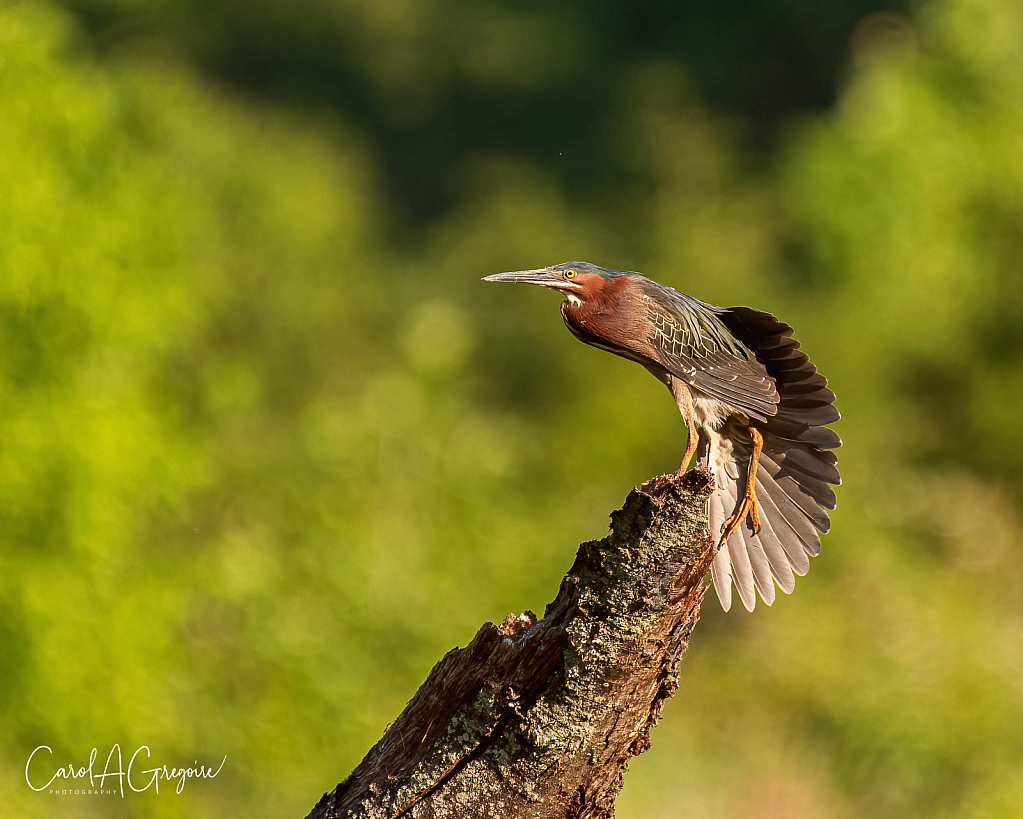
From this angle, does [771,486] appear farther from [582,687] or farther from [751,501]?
[582,687]

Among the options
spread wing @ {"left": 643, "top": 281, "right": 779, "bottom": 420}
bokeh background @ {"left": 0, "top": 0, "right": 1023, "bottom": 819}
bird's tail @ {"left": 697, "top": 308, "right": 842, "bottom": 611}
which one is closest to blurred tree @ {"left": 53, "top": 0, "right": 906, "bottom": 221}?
bokeh background @ {"left": 0, "top": 0, "right": 1023, "bottom": 819}

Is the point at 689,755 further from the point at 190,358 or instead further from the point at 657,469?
the point at 190,358

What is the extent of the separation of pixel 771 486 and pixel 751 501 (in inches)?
6.1

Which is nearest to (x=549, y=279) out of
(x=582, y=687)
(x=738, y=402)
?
(x=738, y=402)

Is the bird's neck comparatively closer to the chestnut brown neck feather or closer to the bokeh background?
the chestnut brown neck feather

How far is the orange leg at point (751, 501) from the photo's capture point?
4.72 metres

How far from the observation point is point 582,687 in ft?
11.9

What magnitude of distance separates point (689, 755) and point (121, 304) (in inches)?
270

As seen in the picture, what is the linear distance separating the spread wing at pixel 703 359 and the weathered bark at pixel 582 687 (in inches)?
33.5

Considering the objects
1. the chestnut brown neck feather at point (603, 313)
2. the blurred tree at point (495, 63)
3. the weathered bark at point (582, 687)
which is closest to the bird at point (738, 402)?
the chestnut brown neck feather at point (603, 313)

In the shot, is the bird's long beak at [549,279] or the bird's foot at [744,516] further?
the bird's foot at [744,516]

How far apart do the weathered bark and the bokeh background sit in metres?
4.85

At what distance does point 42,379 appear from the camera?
7.88 meters

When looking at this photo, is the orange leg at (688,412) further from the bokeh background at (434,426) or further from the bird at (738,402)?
the bokeh background at (434,426)
